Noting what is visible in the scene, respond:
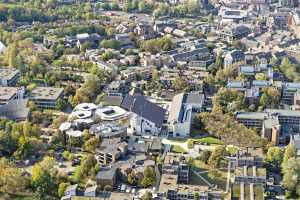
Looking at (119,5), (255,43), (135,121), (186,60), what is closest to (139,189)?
(135,121)

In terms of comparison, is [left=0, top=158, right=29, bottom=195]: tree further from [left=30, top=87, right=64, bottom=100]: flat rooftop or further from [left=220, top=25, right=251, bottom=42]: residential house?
[left=220, top=25, right=251, bottom=42]: residential house

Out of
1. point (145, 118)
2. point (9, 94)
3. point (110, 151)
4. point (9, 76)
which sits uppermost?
point (9, 76)

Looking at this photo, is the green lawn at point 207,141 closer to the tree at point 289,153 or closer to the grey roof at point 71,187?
the tree at point 289,153

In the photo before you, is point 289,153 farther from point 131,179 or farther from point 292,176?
point 131,179

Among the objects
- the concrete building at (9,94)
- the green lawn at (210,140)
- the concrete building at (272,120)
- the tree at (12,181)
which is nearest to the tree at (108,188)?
the tree at (12,181)

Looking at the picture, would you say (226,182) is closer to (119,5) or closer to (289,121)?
(289,121)

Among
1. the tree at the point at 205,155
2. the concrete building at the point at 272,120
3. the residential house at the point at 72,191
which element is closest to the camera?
the residential house at the point at 72,191

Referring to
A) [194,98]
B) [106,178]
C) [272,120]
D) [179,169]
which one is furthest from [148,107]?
[106,178]
